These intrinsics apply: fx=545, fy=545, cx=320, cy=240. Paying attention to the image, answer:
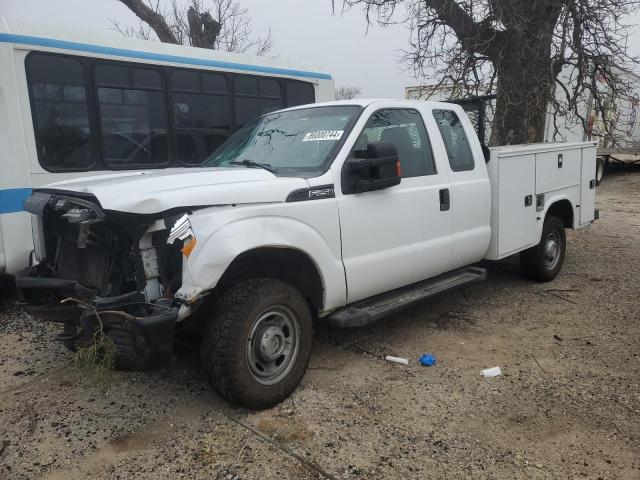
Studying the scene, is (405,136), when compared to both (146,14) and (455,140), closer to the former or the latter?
(455,140)

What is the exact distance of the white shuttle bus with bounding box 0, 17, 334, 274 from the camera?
5277 mm

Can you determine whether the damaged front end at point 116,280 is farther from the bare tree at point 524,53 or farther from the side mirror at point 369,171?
the bare tree at point 524,53

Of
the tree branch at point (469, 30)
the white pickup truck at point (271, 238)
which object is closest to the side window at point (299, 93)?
the tree branch at point (469, 30)

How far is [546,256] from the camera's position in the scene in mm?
6301

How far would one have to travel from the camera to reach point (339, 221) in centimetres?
379

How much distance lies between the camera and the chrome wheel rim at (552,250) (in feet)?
20.6

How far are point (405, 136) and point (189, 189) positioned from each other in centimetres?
209

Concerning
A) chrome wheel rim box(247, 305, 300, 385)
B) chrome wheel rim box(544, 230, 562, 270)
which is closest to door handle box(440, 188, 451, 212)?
chrome wheel rim box(247, 305, 300, 385)

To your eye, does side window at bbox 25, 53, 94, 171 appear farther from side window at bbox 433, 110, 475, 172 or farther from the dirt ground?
side window at bbox 433, 110, 475, 172

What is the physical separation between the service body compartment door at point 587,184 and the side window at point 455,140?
2269 mm

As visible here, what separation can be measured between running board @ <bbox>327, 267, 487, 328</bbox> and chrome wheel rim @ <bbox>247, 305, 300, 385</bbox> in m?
0.40

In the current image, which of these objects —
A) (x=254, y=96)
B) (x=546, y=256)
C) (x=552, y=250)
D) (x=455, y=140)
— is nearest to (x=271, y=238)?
(x=455, y=140)

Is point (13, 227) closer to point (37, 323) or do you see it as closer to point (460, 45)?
point (37, 323)

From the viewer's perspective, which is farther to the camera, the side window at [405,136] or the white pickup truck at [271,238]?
the side window at [405,136]
